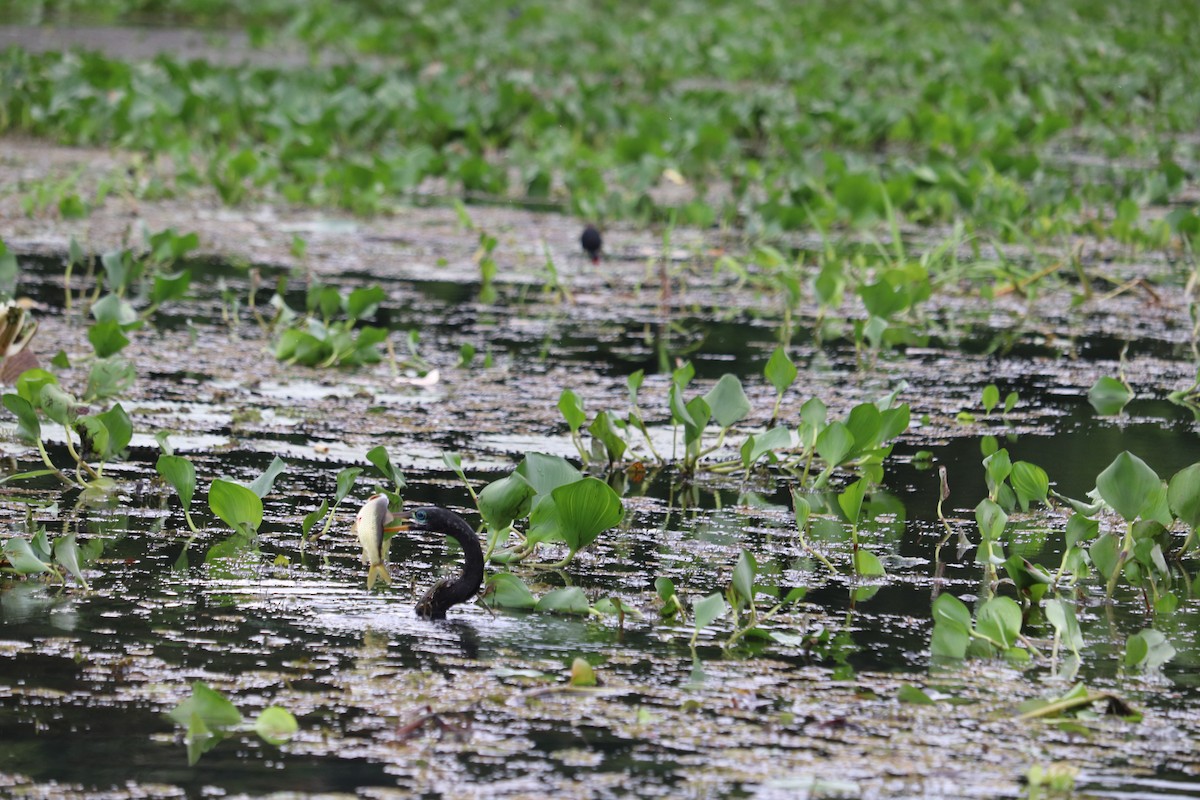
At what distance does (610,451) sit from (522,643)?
105 centimetres

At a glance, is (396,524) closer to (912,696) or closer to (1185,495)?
(912,696)

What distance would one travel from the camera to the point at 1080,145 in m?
10.4

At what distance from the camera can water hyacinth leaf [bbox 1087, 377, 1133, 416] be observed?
13.4 feet

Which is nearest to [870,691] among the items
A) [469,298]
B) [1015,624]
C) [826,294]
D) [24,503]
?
[1015,624]

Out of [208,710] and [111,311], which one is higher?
[111,311]

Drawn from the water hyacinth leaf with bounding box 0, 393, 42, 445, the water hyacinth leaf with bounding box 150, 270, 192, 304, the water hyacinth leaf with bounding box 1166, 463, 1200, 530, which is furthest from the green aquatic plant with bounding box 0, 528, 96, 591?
the water hyacinth leaf with bounding box 150, 270, 192, 304

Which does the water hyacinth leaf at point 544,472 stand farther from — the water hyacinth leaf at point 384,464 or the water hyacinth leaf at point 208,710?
the water hyacinth leaf at point 208,710

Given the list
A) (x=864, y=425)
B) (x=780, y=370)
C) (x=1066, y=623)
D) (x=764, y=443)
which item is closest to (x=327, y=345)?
(x=780, y=370)

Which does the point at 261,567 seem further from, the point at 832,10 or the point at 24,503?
the point at 832,10

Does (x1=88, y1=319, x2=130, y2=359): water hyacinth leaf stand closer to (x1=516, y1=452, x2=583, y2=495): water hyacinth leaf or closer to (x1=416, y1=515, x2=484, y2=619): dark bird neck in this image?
(x1=516, y1=452, x2=583, y2=495): water hyacinth leaf

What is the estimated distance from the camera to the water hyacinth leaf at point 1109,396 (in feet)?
13.4

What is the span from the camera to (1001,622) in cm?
238

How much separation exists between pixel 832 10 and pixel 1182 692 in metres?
15.8

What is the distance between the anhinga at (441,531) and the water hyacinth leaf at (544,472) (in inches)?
9.5
